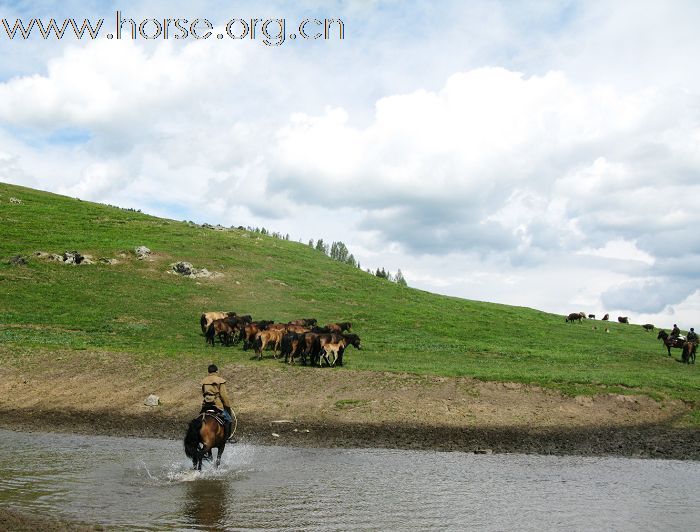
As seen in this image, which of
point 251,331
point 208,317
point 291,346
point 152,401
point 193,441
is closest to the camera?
point 193,441

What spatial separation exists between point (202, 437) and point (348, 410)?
9.02m

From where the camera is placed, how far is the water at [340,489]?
454 inches

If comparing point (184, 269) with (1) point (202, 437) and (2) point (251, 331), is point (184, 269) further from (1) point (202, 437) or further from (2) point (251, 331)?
(1) point (202, 437)

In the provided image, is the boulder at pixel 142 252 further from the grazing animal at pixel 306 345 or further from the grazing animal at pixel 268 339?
the grazing animal at pixel 306 345

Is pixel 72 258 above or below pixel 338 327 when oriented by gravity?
above

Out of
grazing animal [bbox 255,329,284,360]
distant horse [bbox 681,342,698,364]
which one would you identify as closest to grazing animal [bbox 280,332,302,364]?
grazing animal [bbox 255,329,284,360]

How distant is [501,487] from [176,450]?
9.48m

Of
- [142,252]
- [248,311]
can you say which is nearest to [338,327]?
[248,311]

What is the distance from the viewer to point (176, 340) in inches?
1439

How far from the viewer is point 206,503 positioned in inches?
489

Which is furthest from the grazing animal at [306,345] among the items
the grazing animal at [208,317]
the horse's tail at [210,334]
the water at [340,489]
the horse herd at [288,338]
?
the water at [340,489]

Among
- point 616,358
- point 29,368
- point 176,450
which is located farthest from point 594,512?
point 616,358

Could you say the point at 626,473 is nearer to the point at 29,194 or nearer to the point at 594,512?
the point at 594,512

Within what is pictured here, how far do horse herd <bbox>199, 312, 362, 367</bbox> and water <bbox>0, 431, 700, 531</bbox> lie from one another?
11933 mm
